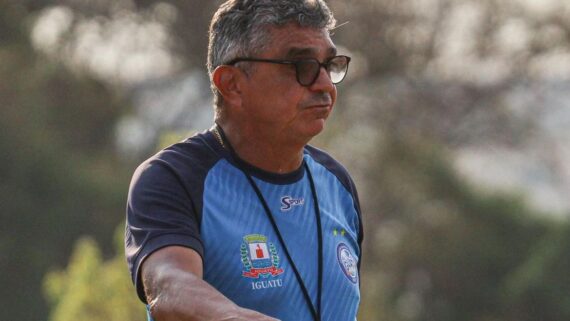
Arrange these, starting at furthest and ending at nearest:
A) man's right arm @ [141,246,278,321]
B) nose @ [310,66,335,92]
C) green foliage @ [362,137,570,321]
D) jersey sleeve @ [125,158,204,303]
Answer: green foliage @ [362,137,570,321], nose @ [310,66,335,92], jersey sleeve @ [125,158,204,303], man's right arm @ [141,246,278,321]

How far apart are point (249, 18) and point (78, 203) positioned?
20.4 m

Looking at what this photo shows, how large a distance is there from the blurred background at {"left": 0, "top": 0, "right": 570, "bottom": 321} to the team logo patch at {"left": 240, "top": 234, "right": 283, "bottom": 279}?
674 inches

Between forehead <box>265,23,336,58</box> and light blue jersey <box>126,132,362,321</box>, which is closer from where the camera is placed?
light blue jersey <box>126,132,362,321</box>

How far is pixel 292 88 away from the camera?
5.02 meters

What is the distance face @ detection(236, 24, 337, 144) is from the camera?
502cm

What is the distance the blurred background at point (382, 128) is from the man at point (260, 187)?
16.9 meters

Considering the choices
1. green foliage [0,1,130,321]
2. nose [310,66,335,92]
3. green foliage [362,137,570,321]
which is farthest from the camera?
green foliage [0,1,130,321]

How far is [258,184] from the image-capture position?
16.8ft

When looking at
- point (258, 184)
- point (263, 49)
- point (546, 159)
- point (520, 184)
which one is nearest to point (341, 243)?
point (258, 184)

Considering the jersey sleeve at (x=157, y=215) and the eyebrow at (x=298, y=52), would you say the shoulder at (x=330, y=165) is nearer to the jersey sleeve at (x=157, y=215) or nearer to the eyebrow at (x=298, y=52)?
the eyebrow at (x=298, y=52)

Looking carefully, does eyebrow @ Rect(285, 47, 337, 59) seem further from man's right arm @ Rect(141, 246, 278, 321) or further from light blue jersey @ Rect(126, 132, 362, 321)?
man's right arm @ Rect(141, 246, 278, 321)

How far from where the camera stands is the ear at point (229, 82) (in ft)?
16.8

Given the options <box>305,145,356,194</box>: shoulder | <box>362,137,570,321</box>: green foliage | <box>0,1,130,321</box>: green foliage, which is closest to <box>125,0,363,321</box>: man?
<box>305,145,356,194</box>: shoulder

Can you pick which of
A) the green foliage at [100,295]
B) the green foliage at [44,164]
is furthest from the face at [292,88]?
the green foliage at [44,164]
